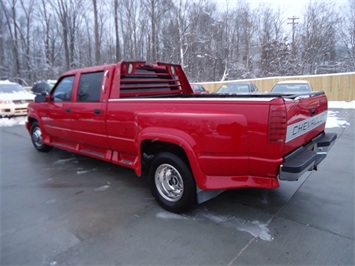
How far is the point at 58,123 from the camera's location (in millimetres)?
5613

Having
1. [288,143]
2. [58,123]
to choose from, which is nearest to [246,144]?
[288,143]

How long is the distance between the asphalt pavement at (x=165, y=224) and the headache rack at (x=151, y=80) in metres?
1.57

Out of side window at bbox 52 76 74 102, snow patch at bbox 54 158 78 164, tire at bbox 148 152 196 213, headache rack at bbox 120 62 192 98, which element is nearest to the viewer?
tire at bbox 148 152 196 213

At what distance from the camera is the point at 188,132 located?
3.12 m

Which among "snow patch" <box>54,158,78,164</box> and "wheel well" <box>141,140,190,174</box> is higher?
"wheel well" <box>141,140,190,174</box>

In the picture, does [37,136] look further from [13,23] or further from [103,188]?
[13,23]

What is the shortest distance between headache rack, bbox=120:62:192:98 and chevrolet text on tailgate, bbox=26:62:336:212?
0.8 inches

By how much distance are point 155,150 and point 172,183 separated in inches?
20.2

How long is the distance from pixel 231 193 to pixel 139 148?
156 centimetres

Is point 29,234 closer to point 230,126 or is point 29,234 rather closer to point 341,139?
point 230,126

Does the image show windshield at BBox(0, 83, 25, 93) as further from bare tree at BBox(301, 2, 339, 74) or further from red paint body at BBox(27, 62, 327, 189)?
bare tree at BBox(301, 2, 339, 74)

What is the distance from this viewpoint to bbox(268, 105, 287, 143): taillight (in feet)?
8.57

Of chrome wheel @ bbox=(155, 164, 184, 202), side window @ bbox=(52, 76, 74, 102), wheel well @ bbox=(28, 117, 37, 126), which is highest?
side window @ bbox=(52, 76, 74, 102)

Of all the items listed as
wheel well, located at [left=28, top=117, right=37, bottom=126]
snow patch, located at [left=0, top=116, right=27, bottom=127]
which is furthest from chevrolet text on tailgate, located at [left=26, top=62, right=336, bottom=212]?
snow patch, located at [left=0, top=116, right=27, bottom=127]
